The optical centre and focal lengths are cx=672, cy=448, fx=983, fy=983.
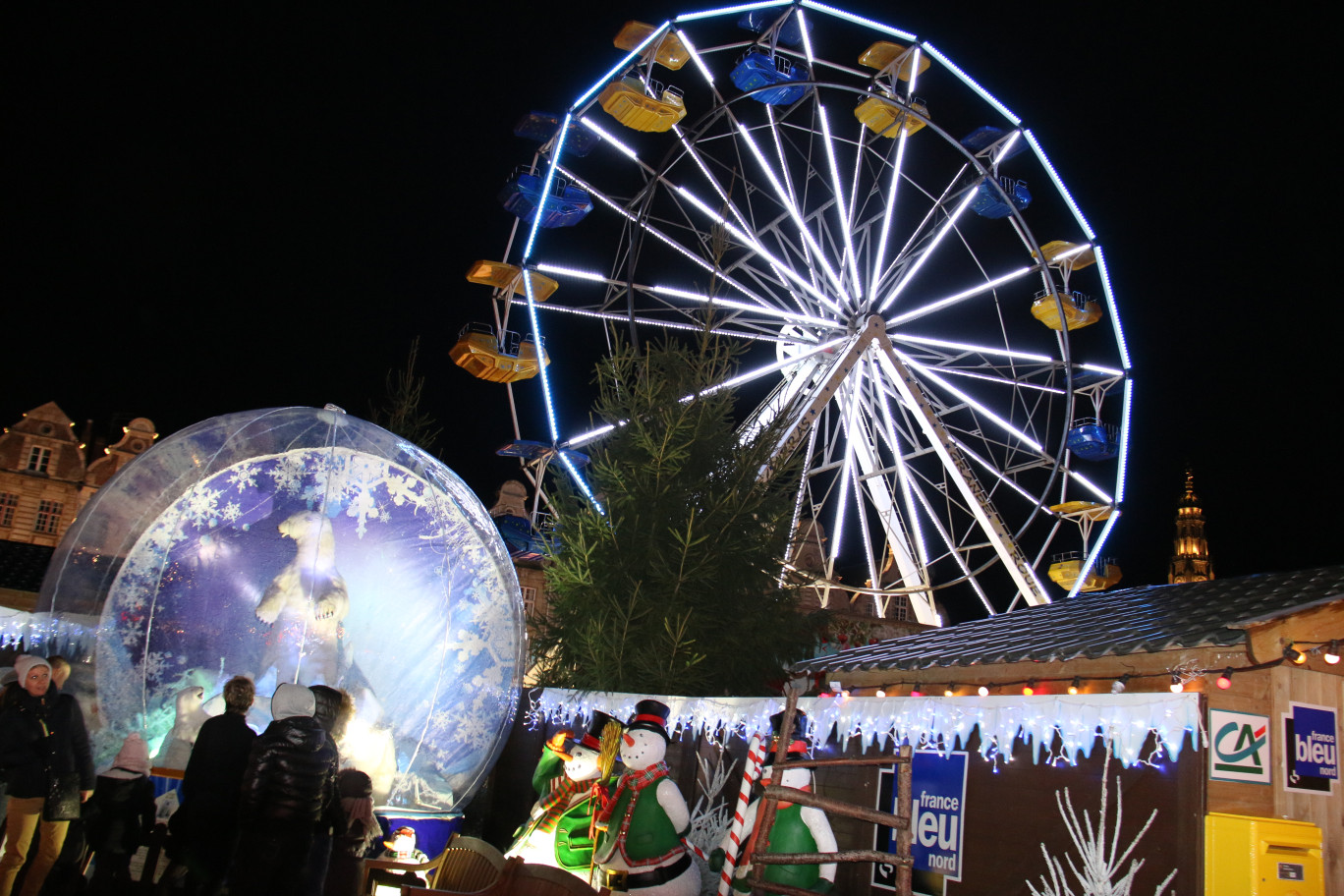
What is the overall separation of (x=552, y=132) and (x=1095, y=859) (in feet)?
44.5

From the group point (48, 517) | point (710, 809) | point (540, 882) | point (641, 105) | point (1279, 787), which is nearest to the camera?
point (540, 882)

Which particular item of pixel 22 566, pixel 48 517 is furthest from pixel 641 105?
pixel 48 517

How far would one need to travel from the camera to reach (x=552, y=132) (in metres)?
16.1

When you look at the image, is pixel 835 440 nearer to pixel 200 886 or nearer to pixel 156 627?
pixel 156 627

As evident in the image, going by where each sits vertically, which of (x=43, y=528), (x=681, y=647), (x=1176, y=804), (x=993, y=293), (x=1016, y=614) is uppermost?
(x=993, y=293)

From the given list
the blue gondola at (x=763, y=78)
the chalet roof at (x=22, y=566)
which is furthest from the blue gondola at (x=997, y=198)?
the chalet roof at (x=22, y=566)

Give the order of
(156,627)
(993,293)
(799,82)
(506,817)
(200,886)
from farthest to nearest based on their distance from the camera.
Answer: (993,293)
(799,82)
(506,817)
(156,627)
(200,886)

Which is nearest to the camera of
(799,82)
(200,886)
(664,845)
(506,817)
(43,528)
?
(200,886)

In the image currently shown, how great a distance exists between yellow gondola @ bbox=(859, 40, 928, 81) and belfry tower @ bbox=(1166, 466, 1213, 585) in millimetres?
70836

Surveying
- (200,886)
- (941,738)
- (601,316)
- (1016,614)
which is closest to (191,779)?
(200,886)

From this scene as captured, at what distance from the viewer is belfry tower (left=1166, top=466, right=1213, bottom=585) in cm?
7688

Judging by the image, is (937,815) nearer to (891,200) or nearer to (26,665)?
(26,665)

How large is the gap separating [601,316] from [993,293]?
7107 mm

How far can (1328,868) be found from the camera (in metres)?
5.77
